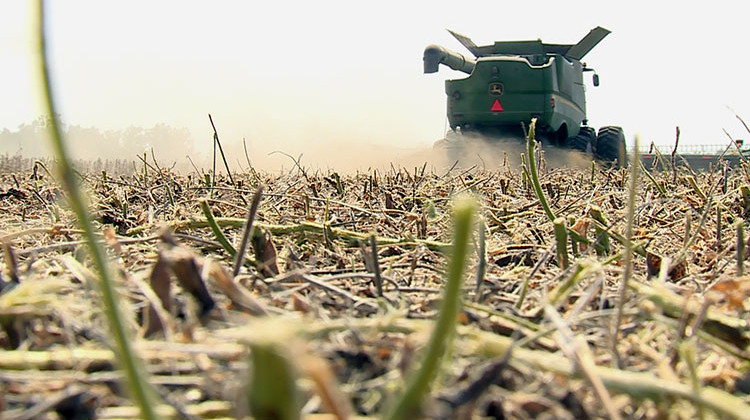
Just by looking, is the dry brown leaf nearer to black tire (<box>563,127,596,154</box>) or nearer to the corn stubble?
the corn stubble

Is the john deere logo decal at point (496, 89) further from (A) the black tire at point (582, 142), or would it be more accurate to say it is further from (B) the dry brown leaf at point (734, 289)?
(B) the dry brown leaf at point (734, 289)

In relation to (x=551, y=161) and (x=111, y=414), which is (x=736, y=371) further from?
(x=551, y=161)

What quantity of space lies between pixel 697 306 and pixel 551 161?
8.61 meters

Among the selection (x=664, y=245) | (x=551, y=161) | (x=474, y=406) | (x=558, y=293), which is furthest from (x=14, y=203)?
(x=551, y=161)

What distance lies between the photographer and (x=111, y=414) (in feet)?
1.60

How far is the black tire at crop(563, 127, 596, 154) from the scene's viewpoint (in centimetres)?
1001

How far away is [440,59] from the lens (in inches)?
362

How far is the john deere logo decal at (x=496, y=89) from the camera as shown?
9.17 m

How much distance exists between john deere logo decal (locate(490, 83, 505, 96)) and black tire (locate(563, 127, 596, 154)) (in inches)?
58.2

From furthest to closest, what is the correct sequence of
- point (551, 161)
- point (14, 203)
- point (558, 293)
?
1. point (551, 161)
2. point (14, 203)
3. point (558, 293)

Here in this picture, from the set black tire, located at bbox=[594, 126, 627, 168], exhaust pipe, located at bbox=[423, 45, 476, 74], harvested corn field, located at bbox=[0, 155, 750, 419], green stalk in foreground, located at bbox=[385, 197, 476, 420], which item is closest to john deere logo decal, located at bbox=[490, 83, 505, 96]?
exhaust pipe, located at bbox=[423, 45, 476, 74]

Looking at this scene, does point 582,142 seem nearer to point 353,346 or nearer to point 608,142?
point 608,142

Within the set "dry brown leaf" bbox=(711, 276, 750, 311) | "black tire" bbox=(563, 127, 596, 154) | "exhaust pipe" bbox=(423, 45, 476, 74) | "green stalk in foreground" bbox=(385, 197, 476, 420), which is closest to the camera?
"green stalk in foreground" bbox=(385, 197, 476, 420)

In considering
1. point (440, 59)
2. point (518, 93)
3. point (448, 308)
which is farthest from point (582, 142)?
point (448, 308)
